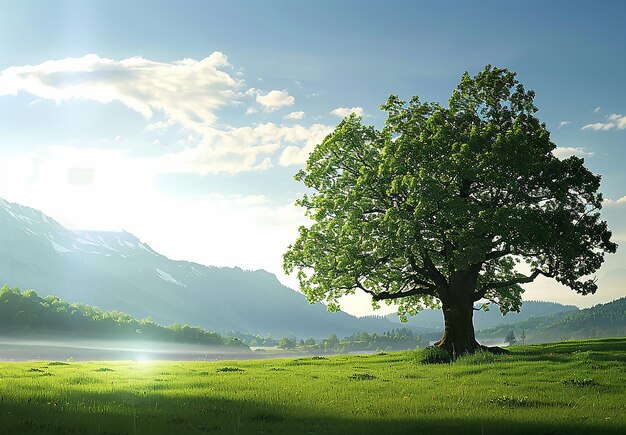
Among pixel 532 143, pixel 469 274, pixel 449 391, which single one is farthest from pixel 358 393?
pixel 532 143

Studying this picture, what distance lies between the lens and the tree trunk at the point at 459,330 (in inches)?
1878

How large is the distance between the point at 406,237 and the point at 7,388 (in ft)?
91.8

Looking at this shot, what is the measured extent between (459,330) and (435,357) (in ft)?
12.2

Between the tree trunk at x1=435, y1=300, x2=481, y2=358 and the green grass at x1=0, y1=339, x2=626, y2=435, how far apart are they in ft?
29.3

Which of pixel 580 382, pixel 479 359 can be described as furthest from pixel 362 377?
pixel 580 382

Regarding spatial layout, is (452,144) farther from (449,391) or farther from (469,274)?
(449,391)

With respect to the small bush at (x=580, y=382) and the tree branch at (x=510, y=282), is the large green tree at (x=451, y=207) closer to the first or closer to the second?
the tree branch at (x=510, y=282)

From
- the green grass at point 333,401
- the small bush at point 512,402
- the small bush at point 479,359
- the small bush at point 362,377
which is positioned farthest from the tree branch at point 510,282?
the small bush at point 512,402

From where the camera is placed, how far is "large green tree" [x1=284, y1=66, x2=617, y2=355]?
4412 centimetres

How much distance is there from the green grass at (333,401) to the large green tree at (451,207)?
10150mm

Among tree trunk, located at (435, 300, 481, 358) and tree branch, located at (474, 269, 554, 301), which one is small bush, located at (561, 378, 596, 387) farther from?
tree branch, located at (474, 269, 554, 301)

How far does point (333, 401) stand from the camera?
24.0 m

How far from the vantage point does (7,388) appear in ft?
89.1

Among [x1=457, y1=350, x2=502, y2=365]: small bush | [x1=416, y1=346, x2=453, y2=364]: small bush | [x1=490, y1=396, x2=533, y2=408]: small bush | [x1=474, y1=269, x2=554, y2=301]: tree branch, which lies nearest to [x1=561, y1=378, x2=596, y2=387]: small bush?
[x1=490, y1=396, x2=533, y2=408]: small bush
